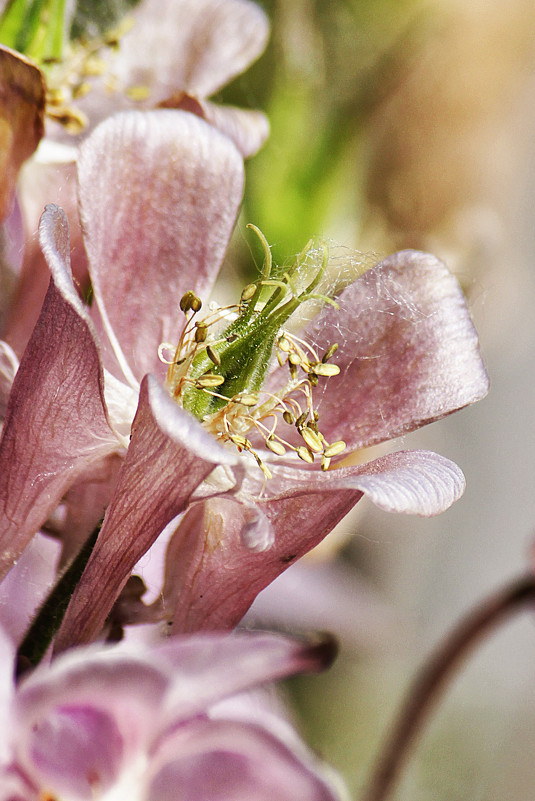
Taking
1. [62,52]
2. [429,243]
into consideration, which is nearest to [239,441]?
[62,52]

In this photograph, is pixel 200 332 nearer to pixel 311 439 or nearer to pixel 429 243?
pixel 311 439

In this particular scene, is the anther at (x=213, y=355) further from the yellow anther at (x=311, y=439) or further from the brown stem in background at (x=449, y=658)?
the brown stem in background at (x=449, y=658)

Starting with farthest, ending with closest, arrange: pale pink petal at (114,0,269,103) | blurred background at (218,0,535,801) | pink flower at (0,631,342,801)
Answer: blurred background at (218,0,535,801), pale pink petal at (114,0,269,103), pink flower at (0,631,342,801)

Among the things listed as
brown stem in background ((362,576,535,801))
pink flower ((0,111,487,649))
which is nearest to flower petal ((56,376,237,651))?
pink flower ((0,111,487,649))

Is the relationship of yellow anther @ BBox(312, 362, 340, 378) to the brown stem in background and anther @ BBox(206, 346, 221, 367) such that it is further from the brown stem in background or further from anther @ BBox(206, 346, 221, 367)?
the brown stem in background

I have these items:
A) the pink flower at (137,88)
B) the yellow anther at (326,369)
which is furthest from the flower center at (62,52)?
the yellow anther at (326,369)

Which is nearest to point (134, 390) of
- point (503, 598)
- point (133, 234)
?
point (133, 234)
